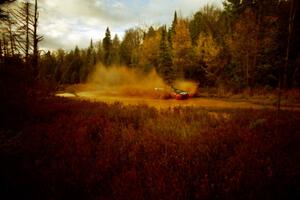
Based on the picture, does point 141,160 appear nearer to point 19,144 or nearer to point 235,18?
point 19,144

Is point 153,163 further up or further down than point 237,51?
further down

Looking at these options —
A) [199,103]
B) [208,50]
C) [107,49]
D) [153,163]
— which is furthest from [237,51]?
[107,49]

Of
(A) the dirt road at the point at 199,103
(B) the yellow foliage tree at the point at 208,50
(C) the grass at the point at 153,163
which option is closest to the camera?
(C) the grass at the point at 153,163

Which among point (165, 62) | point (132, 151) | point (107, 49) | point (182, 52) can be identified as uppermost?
point (107, 49)

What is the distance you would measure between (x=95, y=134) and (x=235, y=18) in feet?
115

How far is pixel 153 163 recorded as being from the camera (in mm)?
5461

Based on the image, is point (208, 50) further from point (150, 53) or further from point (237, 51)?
point (150, 53)

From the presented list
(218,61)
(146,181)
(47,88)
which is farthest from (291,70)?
(146,181)

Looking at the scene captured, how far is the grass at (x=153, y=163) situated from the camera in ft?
14.7

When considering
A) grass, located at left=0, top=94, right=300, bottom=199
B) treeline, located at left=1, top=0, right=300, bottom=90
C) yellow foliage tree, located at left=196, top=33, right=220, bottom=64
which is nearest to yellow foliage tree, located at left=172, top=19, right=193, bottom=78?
treeline, located at left=1, top=0, right=300, bottom=90

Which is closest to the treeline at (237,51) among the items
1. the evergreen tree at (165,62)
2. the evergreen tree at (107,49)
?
the evergreen tree at (165,62)

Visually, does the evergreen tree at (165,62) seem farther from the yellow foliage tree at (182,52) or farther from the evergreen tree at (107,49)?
the evergreen tree at (107,49)

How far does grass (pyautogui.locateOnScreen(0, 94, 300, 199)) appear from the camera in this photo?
4.48 m

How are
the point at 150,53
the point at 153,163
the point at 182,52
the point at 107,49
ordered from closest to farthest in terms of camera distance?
the point at 153,163 → the point at 182,52 → the point at 150,53 → the point at 107,49
